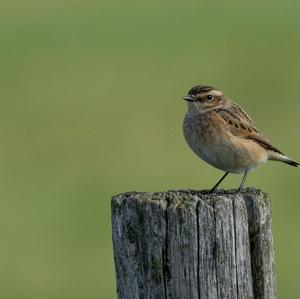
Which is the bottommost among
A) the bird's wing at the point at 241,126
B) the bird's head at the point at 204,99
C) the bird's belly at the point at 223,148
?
the bird's belly at the point at 223,148

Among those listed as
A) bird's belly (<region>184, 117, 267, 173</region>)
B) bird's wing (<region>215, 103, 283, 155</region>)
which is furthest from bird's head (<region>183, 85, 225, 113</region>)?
bird's belly (<region>184, 117, 267, 173</region>)

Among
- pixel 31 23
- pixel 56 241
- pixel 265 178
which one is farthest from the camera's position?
pixel 31 23

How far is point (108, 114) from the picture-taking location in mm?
22969

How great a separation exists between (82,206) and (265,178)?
3.40 meters

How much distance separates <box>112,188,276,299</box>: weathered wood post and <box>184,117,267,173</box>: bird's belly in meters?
3.74

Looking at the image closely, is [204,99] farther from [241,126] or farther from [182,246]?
[182,246]

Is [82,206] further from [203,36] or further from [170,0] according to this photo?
[170,0]

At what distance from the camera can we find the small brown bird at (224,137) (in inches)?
367

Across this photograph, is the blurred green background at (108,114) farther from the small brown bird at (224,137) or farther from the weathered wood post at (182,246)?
the weathered wood post at (182,246)

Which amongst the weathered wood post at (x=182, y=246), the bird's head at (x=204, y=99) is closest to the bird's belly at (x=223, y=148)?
the bird's head at (x=204, y=99)

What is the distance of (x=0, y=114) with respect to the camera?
23.2 meters

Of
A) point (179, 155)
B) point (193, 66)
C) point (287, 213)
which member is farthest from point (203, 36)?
point (287, 213)

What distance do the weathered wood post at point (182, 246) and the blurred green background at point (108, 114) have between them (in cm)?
746

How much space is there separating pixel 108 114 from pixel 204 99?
13299mm
